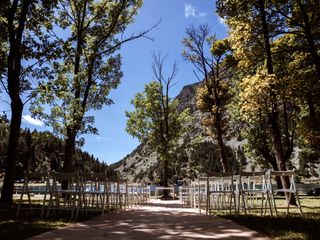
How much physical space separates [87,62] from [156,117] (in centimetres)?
1028

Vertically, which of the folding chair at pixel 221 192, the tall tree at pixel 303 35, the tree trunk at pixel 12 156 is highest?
the tall tree at pixel 303 35

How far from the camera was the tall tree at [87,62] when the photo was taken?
14867 millimetres

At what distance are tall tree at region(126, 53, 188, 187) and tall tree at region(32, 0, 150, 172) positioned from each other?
7967 mm

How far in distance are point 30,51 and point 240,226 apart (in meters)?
9.20

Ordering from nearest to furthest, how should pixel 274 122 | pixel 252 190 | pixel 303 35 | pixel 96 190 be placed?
pixel 252 190, pixel 96 190, pixel 274 122, pixel 303 35

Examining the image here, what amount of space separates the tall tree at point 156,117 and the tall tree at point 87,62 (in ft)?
26.1

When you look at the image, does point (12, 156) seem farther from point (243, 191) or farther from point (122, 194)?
point (243, 191)

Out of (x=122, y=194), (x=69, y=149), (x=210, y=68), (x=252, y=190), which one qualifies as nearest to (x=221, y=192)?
(x=252, y=190)

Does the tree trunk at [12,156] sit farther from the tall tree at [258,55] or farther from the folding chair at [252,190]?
the tall tree at [258,55]

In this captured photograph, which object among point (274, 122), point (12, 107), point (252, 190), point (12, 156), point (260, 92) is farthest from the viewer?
point (274, 122)

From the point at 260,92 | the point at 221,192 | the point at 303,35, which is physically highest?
the point at 303,35

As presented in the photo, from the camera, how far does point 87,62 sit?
1733 cm

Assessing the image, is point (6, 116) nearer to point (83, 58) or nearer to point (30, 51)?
point (30, 51)

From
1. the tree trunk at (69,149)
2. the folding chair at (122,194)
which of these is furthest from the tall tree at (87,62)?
the folding chair at (122,194)
